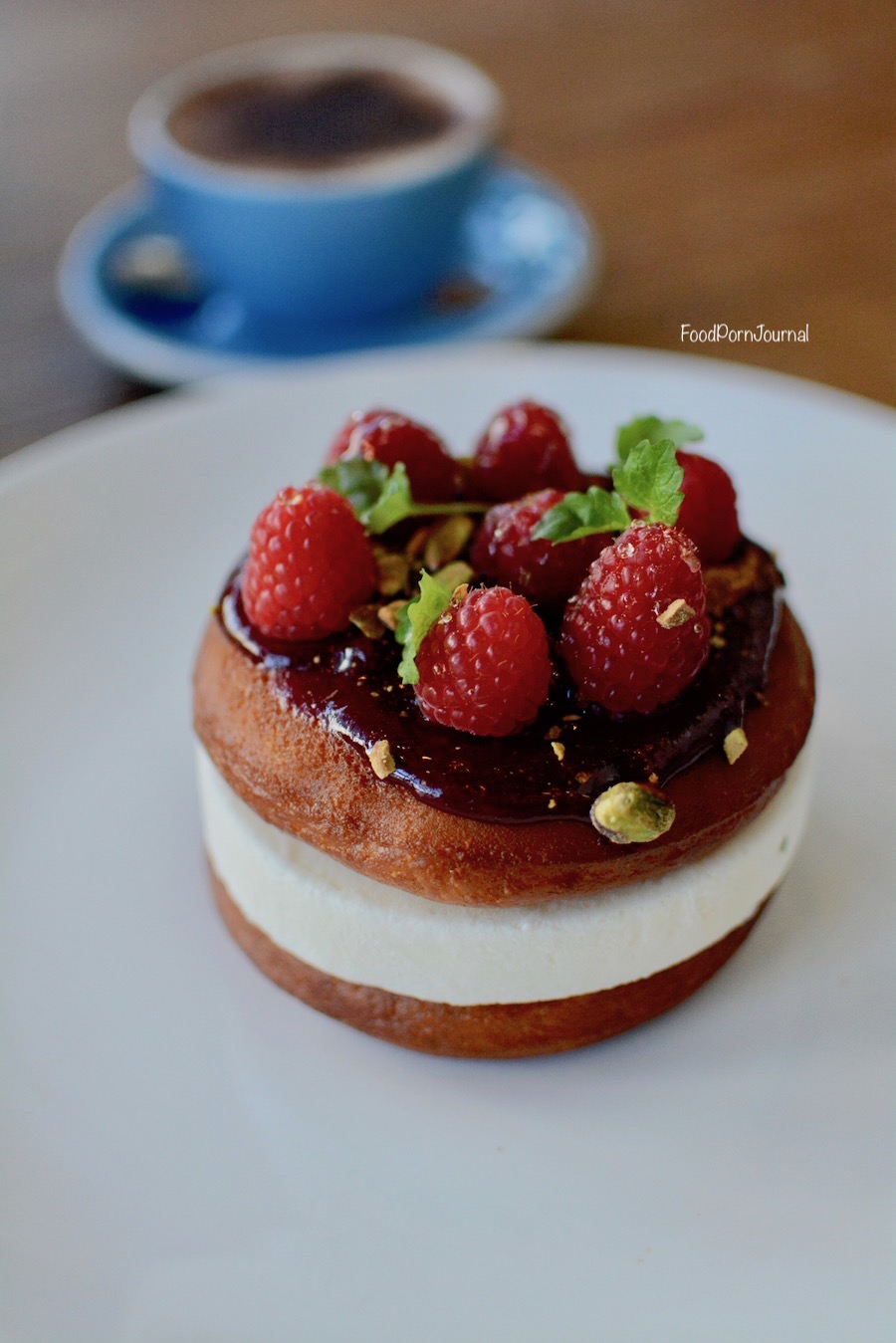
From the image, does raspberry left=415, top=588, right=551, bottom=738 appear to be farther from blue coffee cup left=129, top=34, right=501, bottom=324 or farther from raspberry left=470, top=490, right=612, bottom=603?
blue coffee cup left=129, top=34, right=501, bottom=324

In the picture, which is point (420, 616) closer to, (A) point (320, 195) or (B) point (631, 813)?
(B) point (631, 813)

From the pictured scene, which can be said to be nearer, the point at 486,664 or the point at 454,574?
the point at 486,664

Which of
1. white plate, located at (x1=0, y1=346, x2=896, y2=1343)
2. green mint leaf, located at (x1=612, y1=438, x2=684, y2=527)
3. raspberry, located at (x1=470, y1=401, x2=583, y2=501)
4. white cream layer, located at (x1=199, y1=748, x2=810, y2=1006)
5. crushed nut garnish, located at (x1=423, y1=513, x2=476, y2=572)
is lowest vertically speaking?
white plate, located at (x1=0, y1=346, x2=896, y2=1343)

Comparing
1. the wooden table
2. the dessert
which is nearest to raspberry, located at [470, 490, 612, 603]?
the dessert

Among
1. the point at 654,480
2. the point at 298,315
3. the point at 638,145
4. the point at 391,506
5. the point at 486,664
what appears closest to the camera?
the point at 486,664

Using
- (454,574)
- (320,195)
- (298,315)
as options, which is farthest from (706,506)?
(298,315)

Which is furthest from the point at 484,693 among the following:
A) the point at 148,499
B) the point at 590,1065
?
the point at 148,499

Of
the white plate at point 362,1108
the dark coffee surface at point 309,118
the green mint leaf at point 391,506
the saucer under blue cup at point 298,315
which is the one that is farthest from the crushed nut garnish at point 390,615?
the dark coffee surface at point 309,118
